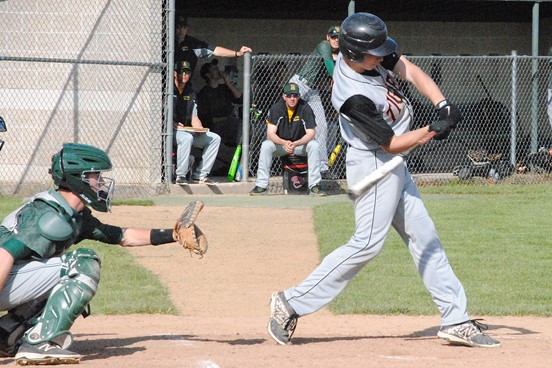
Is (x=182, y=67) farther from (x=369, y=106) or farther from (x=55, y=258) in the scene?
(x=55, y=258)

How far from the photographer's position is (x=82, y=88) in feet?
44.9

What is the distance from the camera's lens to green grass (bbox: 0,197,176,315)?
7.93 meters

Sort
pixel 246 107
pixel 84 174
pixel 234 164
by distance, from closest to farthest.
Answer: pixel 84 174 < pixel 246 107 < pixel 234 164

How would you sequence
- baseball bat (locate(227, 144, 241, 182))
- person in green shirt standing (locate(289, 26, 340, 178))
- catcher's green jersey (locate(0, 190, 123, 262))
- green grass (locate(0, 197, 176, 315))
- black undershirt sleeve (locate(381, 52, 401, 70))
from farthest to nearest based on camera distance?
baseball bat (locate(227, 144, 241, 182)) → person in green shirt standing (locate(289, 26, 340, 178)) → green grass (locate(0, 197, 176, 315)) → black undershirt sleeve (locate(381, 52, 401, 70)) → catcher's green jersey (locate(0, 190, 123, 262))

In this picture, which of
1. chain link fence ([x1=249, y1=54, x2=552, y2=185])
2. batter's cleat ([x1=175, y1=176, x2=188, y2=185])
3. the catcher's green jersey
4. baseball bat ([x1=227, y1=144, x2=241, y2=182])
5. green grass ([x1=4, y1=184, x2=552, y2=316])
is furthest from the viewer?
chain link fence ([x1=249, y1=54, x2=552, y2=185])

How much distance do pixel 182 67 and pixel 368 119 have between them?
26.2 ft

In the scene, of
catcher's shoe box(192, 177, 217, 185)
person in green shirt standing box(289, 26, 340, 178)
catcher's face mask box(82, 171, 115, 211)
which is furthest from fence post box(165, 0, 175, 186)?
catcher's face mask box(82, 171, 115, 211)

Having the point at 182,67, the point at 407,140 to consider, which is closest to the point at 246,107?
the point at 182,67

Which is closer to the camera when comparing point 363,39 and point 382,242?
point 363,39

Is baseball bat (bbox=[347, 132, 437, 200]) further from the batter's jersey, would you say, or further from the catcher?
the catcher

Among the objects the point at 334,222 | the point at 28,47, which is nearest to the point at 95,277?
the point at 334,222

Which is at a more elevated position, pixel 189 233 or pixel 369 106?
pixel 369 106

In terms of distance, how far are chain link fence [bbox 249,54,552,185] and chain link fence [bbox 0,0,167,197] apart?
4.88ft

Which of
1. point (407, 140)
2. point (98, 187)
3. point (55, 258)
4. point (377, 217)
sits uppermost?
point (407, 140)
